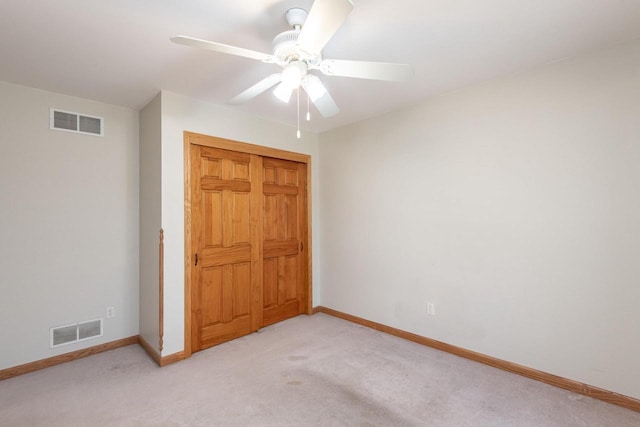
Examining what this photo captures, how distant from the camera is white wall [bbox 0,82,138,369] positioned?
8.09ft

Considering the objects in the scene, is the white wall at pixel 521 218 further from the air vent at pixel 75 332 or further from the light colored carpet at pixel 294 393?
the air vent at pixel 75 332

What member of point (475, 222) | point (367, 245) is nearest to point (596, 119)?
point (475, 222)

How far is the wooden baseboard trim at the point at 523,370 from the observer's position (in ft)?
6.48

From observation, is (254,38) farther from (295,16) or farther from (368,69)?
(368,69)

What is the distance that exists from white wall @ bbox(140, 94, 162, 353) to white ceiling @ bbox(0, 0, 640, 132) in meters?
0.37

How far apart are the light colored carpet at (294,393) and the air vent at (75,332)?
0.20 metres

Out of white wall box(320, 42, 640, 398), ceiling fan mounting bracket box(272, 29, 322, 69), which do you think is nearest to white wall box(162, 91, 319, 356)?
ceiling fan mounting bracket box(272, 29, 322, 69)

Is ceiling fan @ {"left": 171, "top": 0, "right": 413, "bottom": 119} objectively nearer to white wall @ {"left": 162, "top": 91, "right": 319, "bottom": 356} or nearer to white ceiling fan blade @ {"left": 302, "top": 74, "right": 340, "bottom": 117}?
white ceiling fan blade @ {"left": 302, "top": 74, "right": 340, "bottom": 117}

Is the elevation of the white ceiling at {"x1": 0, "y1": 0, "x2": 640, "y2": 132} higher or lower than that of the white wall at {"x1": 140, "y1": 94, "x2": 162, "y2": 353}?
higher

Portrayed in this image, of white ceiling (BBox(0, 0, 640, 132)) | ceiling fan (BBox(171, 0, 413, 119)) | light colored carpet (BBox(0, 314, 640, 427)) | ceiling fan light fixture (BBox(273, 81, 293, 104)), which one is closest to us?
ceiling fan (BBox(171, 0, 413, 119))

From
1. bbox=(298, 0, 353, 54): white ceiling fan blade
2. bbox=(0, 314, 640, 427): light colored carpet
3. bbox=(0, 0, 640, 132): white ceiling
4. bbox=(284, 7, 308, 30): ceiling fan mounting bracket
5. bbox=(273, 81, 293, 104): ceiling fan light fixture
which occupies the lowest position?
bbox=(0, 314, 640, 427): light colored carpet

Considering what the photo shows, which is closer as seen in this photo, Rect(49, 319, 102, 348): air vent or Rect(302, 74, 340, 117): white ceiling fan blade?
Rect(302, 74, 340, 117): white ceiling fan blade

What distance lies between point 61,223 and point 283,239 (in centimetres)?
221

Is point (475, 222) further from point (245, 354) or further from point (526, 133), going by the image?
point (245, 354)
